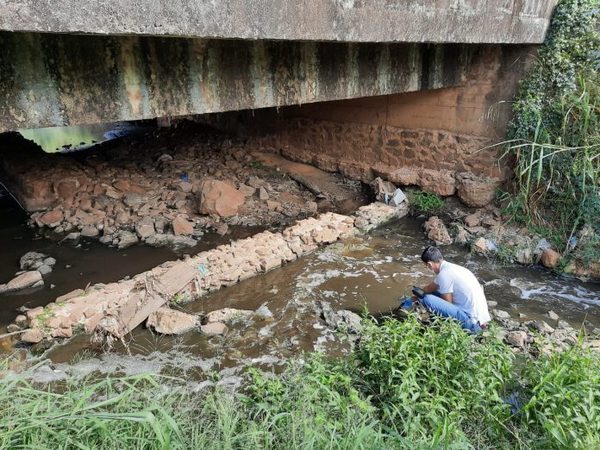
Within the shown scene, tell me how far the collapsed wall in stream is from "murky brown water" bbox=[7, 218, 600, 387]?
15 cm

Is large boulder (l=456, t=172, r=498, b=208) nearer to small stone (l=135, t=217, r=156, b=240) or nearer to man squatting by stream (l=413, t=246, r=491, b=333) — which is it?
man squatting by stream (l=413, t=246, r=491, b=333)

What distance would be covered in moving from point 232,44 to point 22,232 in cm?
549

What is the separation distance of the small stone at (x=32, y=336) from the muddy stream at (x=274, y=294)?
203 mm

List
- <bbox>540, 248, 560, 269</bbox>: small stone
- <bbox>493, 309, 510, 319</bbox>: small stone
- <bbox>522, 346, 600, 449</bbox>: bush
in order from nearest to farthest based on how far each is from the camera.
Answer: <bbox>522, 346, 600, 449</bbox>: bush → <bbox>493, 309, 510, 319</bbox>: small stone → <bbox>540, 248, 560, 269</bbox>: small stone

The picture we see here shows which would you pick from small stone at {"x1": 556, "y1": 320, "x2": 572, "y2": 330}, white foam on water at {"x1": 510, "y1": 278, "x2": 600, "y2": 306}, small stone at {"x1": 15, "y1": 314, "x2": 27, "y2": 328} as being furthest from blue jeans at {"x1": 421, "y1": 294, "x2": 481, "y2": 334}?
small stone at {"x1": 15, "y1": 314, "x2": 27, "y2": 328}

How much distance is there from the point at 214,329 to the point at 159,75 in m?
A: 2.62

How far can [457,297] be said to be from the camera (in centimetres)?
428

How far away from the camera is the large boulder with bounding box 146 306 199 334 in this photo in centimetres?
445

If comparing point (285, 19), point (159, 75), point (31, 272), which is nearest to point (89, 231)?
point (31, 272)

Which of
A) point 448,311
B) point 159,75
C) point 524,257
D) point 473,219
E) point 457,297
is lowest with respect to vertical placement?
point 524,257

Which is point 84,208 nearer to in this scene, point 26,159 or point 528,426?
point 26,159

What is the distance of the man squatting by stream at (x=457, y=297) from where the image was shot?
4.18m

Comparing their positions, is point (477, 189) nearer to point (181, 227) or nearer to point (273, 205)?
point (273, 205)

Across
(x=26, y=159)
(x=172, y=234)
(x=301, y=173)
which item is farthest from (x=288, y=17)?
(x=26, y=159)
